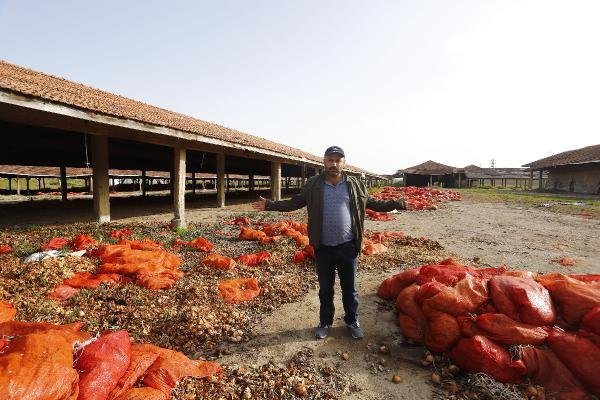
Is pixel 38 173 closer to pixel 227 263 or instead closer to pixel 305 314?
pixel 227 263

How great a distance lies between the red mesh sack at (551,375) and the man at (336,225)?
1.53 meters

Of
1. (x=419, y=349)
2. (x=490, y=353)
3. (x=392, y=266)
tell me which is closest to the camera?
(x=490, y=353)

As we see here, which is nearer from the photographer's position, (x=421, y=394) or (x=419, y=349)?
(x=421, y=394)

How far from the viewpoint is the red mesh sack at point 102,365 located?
2169 millimetres


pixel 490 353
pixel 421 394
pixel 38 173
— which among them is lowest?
pixel 421 394

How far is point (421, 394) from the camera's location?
280 centimetres

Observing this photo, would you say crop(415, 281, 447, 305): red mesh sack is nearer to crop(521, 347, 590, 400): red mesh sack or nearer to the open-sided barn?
crop(521, 347, 590, 400): red mesh sack

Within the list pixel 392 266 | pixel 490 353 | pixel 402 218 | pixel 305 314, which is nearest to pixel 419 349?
pixel 490 353

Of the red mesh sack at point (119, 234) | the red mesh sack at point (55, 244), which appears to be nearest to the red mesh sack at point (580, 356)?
the red mesh sack at point (55, 244)

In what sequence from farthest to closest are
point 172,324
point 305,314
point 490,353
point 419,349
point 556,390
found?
1. point 305,314
2. point 172,324
3. point 419,349
4. point 490,353
5. point 556,390

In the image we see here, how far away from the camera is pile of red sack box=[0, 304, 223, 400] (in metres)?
1.96

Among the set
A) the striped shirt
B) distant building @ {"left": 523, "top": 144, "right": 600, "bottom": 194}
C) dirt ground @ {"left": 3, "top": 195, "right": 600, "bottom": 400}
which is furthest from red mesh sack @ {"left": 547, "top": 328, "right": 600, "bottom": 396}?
distant building @ {"left": 523, "top": 144, "right": 600, "bottom": 194}

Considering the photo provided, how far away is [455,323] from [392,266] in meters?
2.94

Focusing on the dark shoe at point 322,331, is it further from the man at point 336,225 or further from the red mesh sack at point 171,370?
the red mesh sack at point 171,370
